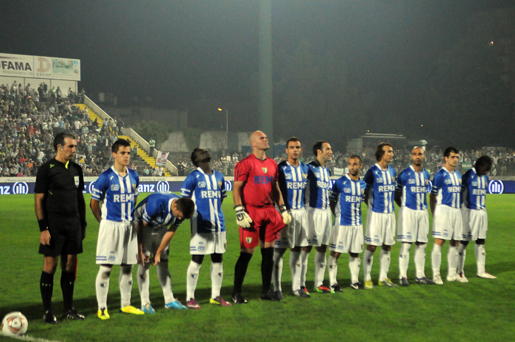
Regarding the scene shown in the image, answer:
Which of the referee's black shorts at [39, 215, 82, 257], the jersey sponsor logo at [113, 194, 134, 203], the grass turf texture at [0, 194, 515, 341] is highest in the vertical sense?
the jersey sponsor logo at [113, 194, 134, 203]

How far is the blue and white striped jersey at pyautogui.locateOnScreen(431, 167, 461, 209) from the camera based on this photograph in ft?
29.0

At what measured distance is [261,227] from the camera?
721 centimetres

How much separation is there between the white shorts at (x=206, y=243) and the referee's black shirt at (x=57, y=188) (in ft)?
4.75

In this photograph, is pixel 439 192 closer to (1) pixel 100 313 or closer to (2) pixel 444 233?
(2) pixel 444 233

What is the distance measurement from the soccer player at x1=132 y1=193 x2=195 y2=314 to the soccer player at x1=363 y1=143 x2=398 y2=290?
300 cm

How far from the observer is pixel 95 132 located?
38.8 m

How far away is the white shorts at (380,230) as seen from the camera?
8.22 meters

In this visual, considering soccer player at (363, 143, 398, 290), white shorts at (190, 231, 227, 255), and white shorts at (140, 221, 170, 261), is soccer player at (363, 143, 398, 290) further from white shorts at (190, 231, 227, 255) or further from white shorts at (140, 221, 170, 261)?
white shorts at (140, 221, 170, 261)

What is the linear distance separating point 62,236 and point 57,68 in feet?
167

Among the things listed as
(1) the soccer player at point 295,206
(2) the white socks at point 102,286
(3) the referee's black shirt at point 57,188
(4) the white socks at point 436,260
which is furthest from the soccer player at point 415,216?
(3) the referee's black shirt at point 57,188

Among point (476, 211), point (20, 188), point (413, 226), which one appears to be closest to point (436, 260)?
point (413, 226)

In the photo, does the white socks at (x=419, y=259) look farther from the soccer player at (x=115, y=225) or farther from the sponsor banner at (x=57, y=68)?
the sponsor banner at (x=57, y=68)

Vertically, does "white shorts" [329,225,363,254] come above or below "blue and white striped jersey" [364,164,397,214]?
below

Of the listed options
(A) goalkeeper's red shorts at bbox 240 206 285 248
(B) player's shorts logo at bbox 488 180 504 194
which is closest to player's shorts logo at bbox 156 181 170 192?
(B) player's shorts logo at bbox 488 180 504 194
